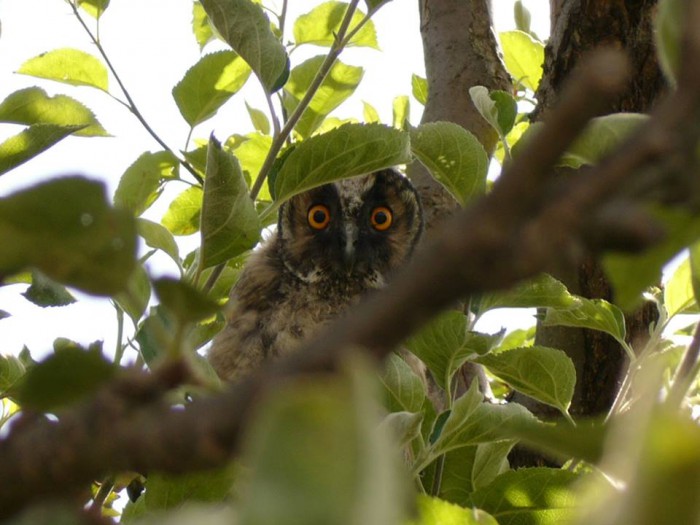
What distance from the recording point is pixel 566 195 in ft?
1.22

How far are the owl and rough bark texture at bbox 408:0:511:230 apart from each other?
441 millimetres

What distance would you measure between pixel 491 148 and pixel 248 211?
76.8 inches

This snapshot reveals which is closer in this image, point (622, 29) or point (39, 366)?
point (39, 366)

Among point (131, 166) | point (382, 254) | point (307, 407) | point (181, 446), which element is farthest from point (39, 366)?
point (382, 254)

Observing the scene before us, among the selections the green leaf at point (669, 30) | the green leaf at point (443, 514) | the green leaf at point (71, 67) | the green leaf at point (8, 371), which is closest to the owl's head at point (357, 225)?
the green leaf at point (71, 67)

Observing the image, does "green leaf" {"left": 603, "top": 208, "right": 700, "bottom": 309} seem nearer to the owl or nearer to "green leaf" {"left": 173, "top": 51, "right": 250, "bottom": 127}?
"green leaf" {"left": 173, "top": 51, "right": 250, "bottom": 127}

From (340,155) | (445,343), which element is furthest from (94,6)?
(445,343)

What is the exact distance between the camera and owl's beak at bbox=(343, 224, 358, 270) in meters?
3.66

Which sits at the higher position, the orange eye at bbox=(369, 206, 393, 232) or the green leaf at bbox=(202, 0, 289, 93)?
the green leaf at bbox=(202, 0, 289, 93)

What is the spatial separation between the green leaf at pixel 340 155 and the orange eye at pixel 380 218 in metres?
2.41

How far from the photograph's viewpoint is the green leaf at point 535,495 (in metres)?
1.17

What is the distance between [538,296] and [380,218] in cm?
245

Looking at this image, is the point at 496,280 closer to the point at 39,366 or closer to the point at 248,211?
the point at 39,366

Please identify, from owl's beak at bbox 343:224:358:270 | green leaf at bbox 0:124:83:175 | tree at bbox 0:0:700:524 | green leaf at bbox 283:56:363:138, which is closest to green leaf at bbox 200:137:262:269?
green leaf at bbox 0:124:83:175
